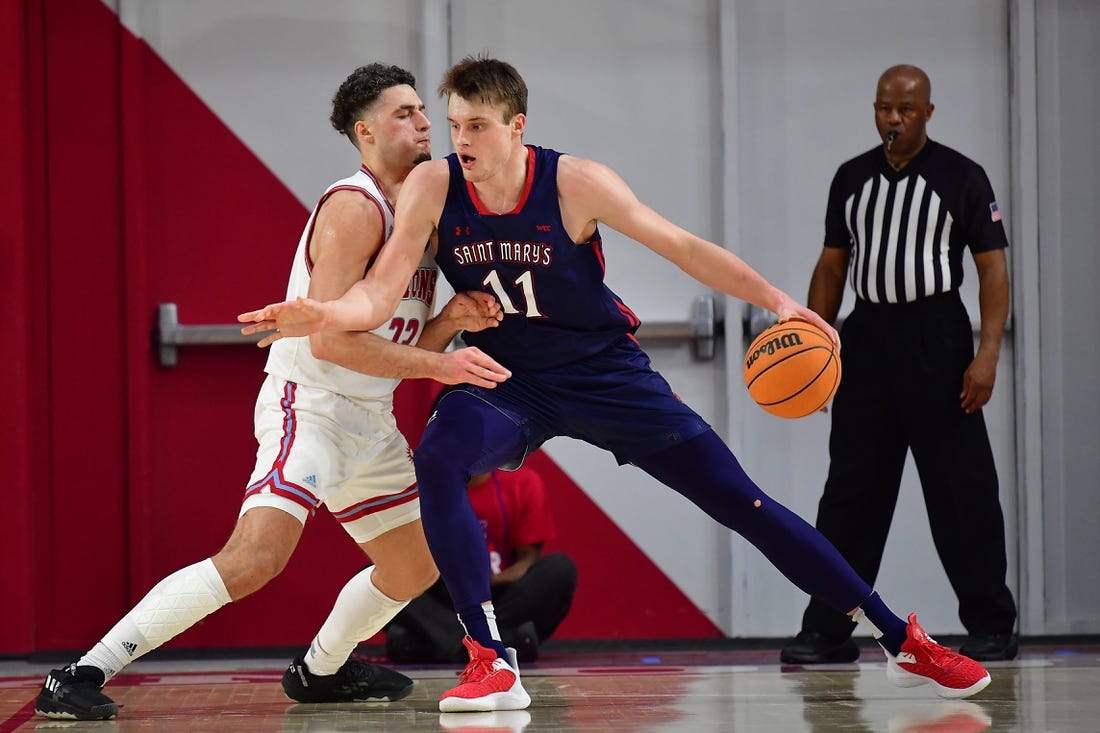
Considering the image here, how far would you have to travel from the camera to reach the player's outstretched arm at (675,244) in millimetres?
3887

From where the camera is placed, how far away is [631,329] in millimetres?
4152

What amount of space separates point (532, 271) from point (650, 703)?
127cm

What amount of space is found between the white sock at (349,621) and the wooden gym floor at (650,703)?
0.46ft

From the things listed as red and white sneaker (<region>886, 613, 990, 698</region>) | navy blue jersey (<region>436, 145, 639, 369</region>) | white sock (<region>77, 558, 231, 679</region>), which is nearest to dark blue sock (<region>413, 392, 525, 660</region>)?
navy blue jersey (<region>436, 145, 639, 369</region>)

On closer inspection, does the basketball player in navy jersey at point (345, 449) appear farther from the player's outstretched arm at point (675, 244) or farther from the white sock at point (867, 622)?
the white sock at point (867, 622)

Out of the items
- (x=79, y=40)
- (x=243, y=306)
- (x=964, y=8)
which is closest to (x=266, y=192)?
(x=243, y=306)

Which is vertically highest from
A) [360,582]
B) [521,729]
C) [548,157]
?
[548,157]

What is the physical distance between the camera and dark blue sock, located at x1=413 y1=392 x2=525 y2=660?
3770 millimetres

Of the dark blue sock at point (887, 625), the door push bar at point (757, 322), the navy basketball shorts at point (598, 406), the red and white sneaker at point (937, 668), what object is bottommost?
the red and white sneaker at point (937, 668)

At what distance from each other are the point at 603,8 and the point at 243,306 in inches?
78.9

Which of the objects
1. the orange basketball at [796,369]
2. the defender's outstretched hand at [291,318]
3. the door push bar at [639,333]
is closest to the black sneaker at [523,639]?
the door push bar at [639,333]

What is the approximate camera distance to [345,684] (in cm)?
425

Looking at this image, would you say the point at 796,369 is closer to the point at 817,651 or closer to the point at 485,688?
the point at 485,688

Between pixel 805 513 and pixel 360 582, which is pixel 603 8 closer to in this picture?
pixel 805 513
